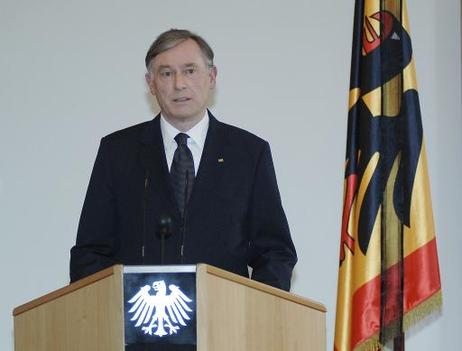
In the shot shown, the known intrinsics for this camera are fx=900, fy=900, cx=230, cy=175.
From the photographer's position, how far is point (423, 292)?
354cm

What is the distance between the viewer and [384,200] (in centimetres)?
359

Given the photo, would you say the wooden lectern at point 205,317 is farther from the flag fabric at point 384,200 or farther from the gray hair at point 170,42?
the gray hair at point 170,42

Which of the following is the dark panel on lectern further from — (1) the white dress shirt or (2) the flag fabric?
(2) the flag fabric

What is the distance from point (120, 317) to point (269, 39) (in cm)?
235

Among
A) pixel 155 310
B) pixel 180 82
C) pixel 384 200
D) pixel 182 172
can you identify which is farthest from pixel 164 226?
pixel 384 200

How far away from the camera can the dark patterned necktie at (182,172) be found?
3289 millimetres

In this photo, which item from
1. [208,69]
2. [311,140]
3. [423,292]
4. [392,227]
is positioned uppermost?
[208,69]

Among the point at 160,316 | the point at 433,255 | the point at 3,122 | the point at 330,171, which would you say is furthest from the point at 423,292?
the point at 3,122

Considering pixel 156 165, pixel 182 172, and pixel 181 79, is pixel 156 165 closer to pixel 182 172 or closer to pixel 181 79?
pixel 182 172

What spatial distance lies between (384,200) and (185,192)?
2.73ft

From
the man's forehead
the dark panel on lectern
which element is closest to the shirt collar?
the man's forehead

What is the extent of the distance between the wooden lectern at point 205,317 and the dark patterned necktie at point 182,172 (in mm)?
794

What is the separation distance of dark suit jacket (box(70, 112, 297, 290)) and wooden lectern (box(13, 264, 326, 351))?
0.54 meters

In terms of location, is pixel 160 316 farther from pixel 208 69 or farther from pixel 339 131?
pixel 339 131
